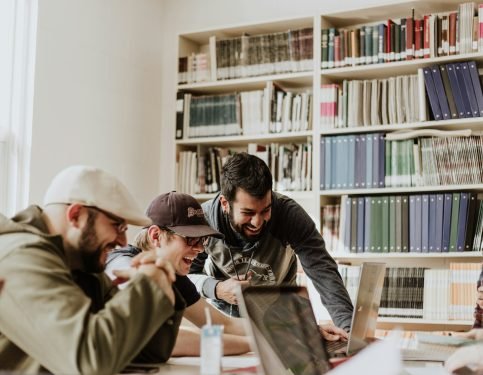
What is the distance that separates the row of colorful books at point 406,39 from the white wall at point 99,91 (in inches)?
49.7

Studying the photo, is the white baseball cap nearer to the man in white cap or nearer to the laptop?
the man in white cap

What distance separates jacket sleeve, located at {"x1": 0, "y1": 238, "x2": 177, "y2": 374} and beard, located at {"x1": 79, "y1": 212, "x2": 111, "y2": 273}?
Answer: 0.12 metres

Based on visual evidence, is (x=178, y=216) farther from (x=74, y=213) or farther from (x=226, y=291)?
(x=74, y=213)

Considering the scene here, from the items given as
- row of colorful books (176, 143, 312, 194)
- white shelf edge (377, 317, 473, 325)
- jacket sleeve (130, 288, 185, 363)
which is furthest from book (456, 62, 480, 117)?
jacket sleeve (130, 288, 185, 363)

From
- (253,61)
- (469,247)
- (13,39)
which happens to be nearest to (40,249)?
(13,39)

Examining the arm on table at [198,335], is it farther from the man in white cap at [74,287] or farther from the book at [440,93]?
the book at [440,93]

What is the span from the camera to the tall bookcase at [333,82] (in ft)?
13.3

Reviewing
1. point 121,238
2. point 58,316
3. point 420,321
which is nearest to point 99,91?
point 420,321

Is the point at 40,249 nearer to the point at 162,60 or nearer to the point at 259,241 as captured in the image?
the point at 259,241

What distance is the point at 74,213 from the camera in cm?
162

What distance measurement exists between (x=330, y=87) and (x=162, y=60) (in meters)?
1.32

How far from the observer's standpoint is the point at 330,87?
4.39m

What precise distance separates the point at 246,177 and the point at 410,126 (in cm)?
175

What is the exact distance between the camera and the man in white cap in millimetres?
1410
